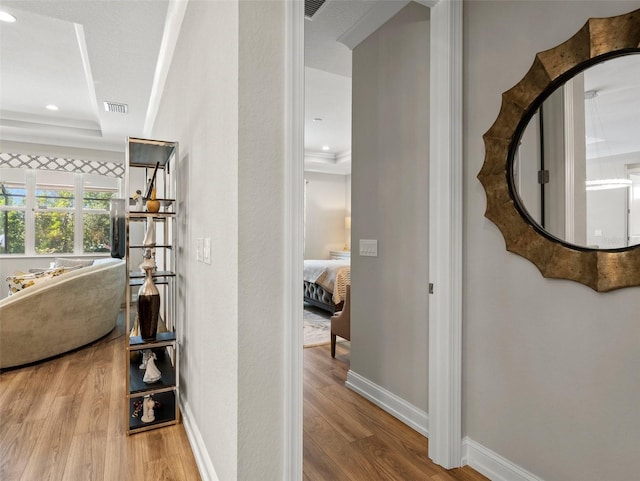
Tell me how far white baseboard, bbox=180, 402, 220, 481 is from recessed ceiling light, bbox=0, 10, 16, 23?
314 centimetres

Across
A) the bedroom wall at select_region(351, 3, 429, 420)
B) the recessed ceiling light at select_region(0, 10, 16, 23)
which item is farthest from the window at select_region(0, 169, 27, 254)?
the bedroom wall at select_region(351, 3, 429, 420)

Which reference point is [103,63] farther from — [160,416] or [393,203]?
[160,416]

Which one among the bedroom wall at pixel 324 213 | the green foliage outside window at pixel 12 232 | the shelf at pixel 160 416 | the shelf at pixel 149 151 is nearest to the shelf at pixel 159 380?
the shelf at pixel 160 416

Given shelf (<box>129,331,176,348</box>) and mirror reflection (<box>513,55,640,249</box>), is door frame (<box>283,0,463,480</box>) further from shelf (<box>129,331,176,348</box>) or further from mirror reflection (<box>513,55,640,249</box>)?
shelf (<box>129,331,176,348</box>)

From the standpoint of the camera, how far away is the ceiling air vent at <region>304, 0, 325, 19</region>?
→ 2342mm

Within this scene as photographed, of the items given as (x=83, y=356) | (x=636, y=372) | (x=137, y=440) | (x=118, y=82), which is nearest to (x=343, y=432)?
(x=137, y=440)

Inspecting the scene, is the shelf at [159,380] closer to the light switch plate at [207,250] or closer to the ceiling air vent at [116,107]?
the light switch plate at [207,250]

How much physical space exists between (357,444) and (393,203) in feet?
4.81

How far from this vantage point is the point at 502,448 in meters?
1.71

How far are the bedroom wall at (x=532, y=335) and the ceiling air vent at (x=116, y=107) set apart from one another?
3.77m

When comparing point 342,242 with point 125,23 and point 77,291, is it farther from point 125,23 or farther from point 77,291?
point 125,23

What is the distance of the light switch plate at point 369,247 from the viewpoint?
8.39ft

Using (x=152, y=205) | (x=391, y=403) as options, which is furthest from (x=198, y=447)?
(x=152, y=205)

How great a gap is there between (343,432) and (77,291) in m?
2.86
